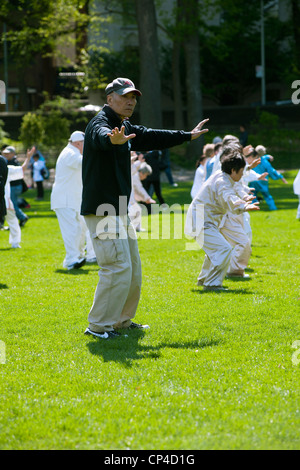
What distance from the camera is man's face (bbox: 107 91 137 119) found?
658 cm

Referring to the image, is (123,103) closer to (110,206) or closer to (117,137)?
(117,137)

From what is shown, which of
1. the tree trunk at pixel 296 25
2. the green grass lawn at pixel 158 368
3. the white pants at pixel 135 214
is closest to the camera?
the green grass lawn at pixel 158 368

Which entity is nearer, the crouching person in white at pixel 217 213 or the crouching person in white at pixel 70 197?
the crouching person in white at pixel 217 213

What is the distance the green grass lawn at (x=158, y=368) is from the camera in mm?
4363

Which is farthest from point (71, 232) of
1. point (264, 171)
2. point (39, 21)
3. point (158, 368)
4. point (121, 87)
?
point (39, 21)

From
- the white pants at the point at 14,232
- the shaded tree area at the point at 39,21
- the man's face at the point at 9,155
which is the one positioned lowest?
the white pants at the point at 14,232

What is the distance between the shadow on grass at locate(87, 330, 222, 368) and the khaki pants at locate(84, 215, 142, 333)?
8.5 inches

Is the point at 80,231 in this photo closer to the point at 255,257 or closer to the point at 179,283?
the point at 179,283

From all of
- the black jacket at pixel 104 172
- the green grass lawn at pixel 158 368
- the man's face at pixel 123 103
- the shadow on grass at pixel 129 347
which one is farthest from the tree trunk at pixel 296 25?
the shadow on grass at pixel 129 347

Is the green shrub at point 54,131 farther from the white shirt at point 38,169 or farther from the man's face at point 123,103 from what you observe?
the man's face at point 123,103

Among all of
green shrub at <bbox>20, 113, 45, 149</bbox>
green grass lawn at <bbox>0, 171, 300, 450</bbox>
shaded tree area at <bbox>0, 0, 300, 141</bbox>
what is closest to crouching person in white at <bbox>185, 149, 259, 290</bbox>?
green grass lawn at <bbox>0, 171, 300, 450</bbox>

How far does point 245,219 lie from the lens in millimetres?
11062
